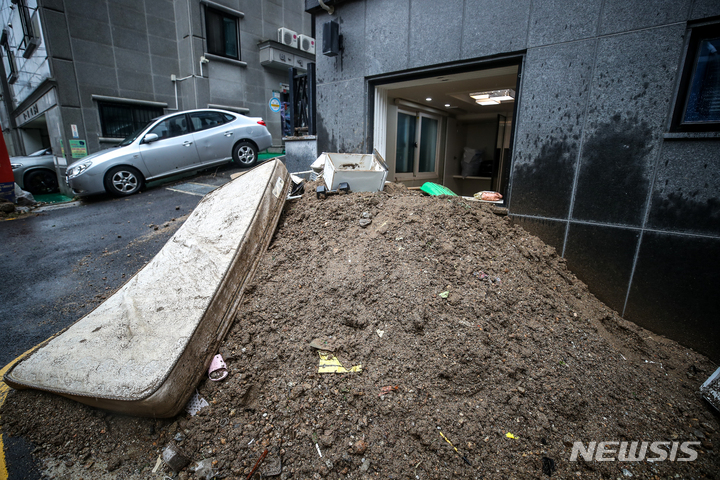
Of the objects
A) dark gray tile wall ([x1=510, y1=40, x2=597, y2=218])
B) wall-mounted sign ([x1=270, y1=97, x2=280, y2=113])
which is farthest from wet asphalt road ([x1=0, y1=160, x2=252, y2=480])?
wall-mounted sign ([x1=270, y1=97, x2=280, y2=113])

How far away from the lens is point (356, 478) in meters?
1.65

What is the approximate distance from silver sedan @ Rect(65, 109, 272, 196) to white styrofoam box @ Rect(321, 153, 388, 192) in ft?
15.5

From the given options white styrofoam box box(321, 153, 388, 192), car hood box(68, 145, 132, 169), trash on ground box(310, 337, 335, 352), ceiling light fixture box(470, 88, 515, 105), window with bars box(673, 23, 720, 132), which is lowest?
trash on ground box(310, 337, 335, 352)

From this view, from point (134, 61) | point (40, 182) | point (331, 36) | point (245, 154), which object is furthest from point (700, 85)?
point (40, 182)

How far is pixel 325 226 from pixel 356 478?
2295 millimetres

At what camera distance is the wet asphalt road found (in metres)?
2.75

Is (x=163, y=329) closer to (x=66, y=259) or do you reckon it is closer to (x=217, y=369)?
(x=217, y=369)

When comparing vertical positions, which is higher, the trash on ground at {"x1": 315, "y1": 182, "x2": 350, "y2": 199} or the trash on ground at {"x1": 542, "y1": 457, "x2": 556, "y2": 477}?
the trash on ground at {"x1": 315, "y1": 182, "x2": 350, "y2": 199}

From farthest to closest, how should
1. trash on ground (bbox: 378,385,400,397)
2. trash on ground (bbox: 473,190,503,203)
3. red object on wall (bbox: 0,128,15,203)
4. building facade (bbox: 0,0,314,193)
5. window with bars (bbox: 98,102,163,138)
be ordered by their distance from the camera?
window with bars (bbox: 98,102,163,138) → building facade (bbox: 0,0,314,193) → red object on wall (bbox: 0,128,15,203) → trash on ground (bbox: 473,190,503,203) → trash on ground (bbox: 378,385,400,397)

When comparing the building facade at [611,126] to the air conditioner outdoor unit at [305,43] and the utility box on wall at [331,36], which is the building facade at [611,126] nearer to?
the utility box on wall at [331,36]

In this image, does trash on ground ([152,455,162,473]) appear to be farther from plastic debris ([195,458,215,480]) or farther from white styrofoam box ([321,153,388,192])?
white styrofoam box ([321,153,388,192])

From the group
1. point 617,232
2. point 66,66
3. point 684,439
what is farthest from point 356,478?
point 66,66

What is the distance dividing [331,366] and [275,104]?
13105 millimetres

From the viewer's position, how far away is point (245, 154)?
8.16m
